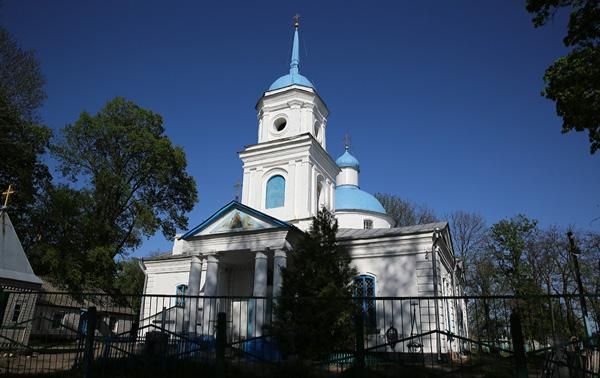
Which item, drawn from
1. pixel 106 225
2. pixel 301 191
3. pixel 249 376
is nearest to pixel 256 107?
pixel 301 191

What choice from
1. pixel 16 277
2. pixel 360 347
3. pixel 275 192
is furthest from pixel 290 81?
pixel 360 347

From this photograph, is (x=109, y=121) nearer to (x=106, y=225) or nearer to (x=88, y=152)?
(x=88, y=152)

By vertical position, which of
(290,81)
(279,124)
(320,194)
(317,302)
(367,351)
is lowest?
(367,351)

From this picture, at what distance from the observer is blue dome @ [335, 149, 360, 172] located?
102 feet

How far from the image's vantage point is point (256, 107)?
80.9ft

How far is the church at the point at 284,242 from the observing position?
16672 mm

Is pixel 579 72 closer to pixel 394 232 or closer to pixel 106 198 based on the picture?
pixel 394 232

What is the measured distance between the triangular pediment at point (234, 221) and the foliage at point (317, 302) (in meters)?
3.55

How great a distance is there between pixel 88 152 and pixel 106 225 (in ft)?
15.5

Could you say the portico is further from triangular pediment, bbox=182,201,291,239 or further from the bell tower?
the bell tower

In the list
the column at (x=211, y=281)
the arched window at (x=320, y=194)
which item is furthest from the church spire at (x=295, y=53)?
the column at (x=211, y=281)

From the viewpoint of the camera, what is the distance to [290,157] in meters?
22.0

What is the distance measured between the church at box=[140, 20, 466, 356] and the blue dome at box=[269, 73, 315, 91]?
75 mm

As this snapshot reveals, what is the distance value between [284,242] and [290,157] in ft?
21.3
